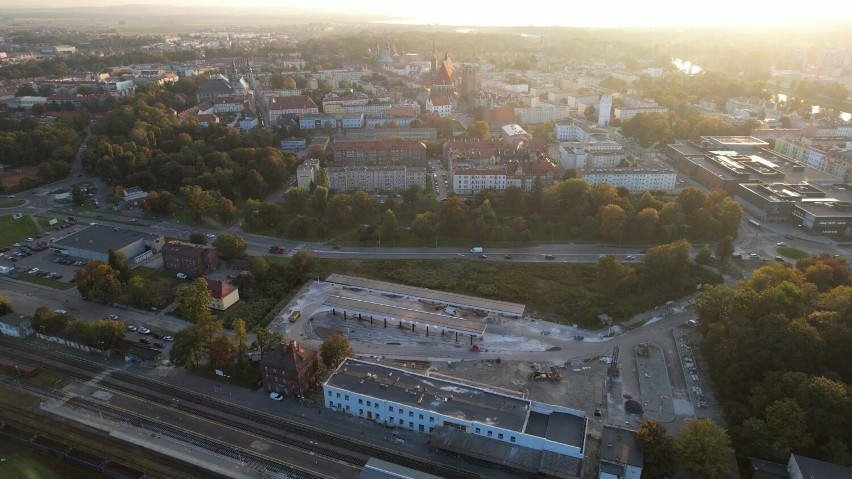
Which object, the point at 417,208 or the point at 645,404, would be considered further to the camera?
the point at 417,208

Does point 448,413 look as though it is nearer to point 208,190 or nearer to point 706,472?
point 706,472

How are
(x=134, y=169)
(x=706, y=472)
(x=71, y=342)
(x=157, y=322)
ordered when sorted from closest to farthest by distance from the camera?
(x=706, y=472) → (x=71, y=342) → (x=157, y=322) → (x=134, y=169)

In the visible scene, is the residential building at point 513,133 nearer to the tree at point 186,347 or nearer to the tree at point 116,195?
the tree at point 116,195

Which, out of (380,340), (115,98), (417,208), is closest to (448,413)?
(380,340)

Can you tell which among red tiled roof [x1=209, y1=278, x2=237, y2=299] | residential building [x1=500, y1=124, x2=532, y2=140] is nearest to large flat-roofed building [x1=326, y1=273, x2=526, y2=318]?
red tiled roof [x1=209, y1=278, x2=237, y2=299]

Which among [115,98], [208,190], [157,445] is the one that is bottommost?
[157,445]

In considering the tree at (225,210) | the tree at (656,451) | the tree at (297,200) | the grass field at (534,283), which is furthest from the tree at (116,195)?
the tree at (656,451)
